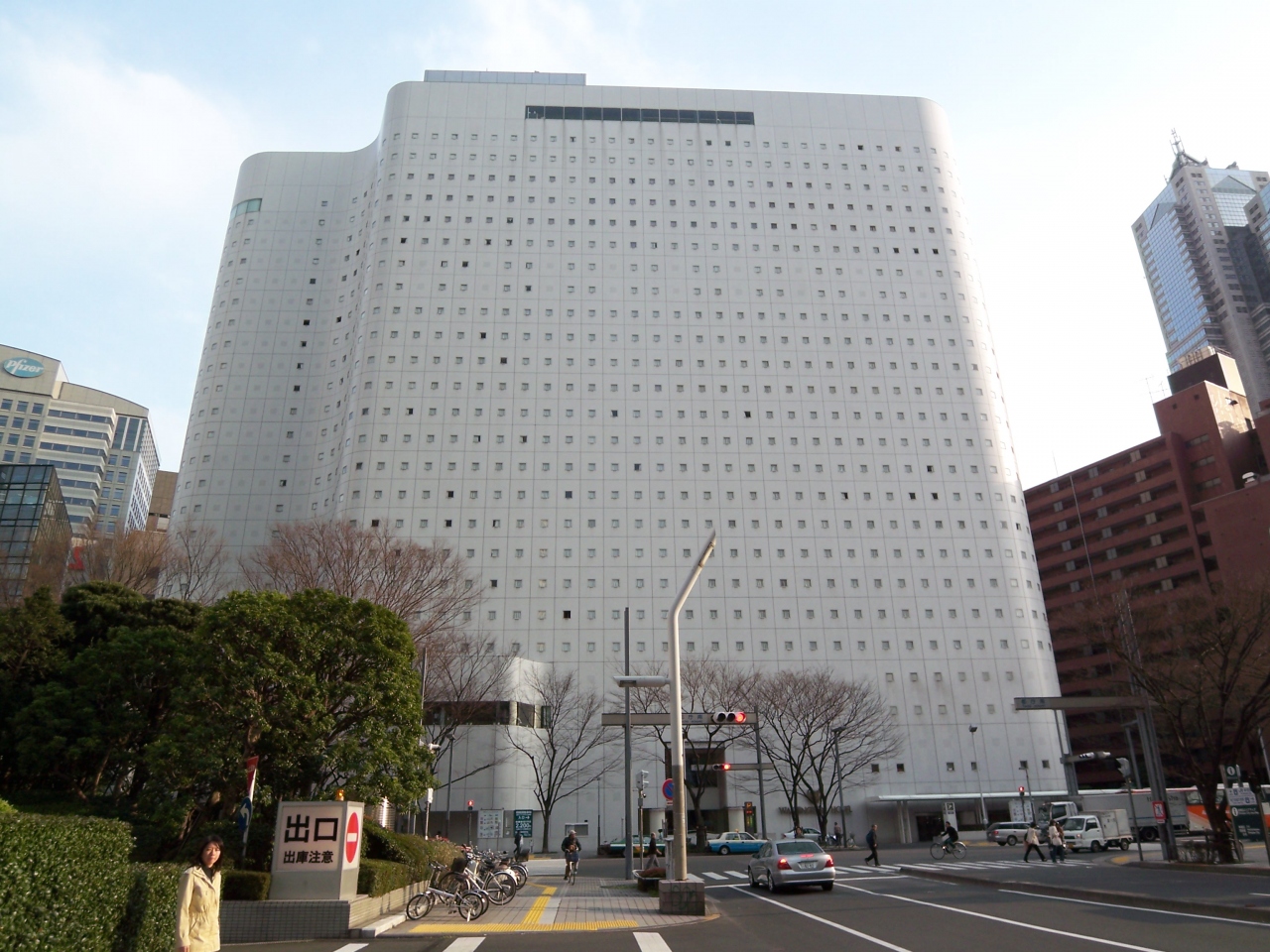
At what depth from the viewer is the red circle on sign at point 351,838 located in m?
16.1

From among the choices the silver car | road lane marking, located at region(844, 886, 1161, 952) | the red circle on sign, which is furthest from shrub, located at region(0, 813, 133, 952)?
the silver car

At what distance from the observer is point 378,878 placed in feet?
57.4

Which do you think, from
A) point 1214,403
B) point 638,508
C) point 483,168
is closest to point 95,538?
point 638,508

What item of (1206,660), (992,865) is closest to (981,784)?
(992,865)

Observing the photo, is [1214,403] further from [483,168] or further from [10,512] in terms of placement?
[10,512]

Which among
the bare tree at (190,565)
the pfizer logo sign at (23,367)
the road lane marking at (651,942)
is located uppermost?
the pfizer logo sign at (23,367)

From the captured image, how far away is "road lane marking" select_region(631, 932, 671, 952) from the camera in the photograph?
13.1m

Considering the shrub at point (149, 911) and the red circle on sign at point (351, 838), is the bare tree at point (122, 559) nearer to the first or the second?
the red circle on sign at point (351, 838)

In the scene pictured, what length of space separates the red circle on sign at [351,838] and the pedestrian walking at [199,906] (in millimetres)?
8345

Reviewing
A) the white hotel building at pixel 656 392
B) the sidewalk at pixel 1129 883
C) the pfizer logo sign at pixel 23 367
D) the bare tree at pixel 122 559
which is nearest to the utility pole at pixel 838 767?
the white hotel building at pixel 656 392

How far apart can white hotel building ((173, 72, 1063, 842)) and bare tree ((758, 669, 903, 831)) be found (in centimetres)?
264

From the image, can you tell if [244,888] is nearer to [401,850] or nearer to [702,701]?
[401,850]

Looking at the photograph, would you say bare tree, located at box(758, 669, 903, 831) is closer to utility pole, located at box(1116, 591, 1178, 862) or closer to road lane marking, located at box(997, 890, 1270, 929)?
utility pole, located at box(1116, 591, 1178, 862)

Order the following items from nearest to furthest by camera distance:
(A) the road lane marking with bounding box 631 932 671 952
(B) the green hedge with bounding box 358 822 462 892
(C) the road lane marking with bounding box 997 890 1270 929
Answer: (A) the road lane marking with bounding box 631 932 671 952 → (C) the road lane marking with bounding box 997 890 1270 929 → (B) the green hedge with bounding box 358 822 462 892
